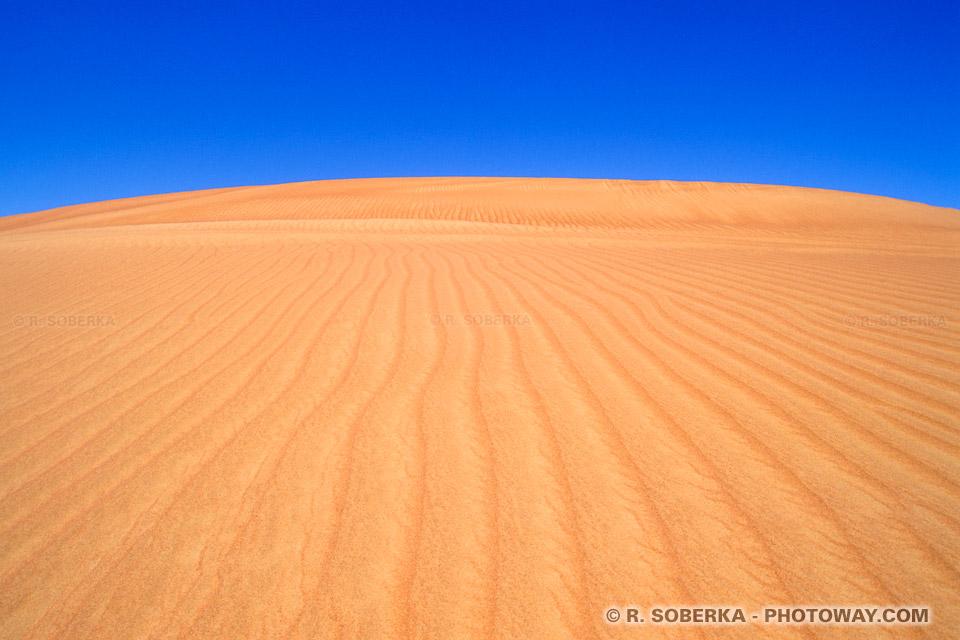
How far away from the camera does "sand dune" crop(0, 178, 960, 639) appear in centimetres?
120

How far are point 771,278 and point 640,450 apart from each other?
3.68 metres

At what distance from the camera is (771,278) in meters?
4.55

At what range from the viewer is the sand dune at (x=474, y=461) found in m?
1.20

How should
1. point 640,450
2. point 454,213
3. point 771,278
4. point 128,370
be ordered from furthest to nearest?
1. point 454,213
2. point 771,278
3. point 128,370
4. point 640,450

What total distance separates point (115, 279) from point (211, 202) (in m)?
23.6

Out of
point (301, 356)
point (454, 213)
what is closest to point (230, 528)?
point (301, 356)

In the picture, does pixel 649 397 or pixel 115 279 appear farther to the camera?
pixel 115 279

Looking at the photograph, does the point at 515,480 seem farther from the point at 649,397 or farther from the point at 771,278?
the point at 771,278

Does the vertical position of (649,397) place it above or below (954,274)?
below

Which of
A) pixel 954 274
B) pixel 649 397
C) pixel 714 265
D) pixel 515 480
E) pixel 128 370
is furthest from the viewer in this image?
pixel 714 265

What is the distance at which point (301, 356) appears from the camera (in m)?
2.72

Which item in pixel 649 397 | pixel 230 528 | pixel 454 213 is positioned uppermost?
pixel 454 213

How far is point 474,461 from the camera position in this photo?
5.67ft

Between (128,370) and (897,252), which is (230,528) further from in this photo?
(897,252)
